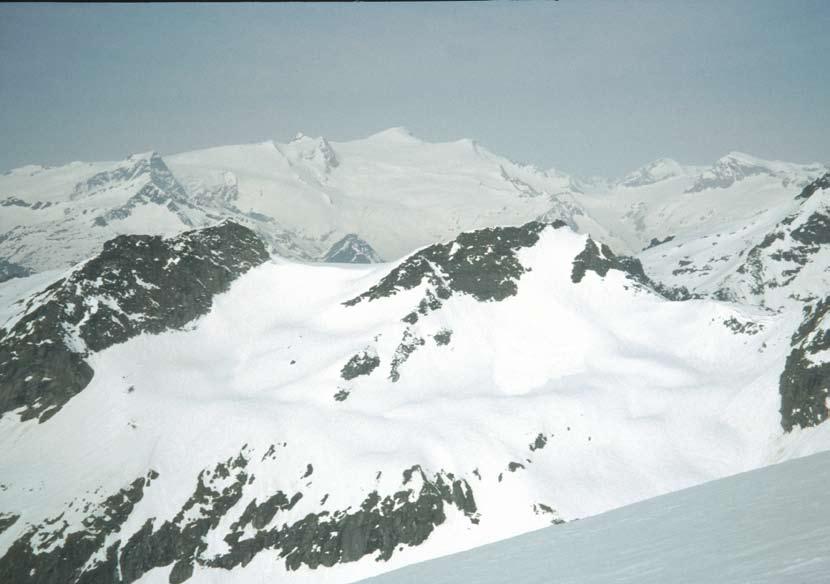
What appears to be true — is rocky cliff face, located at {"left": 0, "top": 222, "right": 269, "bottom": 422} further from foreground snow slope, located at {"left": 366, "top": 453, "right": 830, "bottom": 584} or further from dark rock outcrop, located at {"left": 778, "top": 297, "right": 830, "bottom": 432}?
dark rock outcrop, located at {"left": 778, "top": 297, "right": 830, "bottom": 432}

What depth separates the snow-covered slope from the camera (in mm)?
119812

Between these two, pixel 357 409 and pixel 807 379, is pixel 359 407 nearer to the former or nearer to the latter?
pixel 357 409

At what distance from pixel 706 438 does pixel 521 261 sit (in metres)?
78.5

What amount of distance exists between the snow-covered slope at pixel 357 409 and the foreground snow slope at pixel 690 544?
83.7m

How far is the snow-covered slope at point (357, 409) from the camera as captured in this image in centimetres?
11981

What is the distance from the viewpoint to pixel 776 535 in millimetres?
24891

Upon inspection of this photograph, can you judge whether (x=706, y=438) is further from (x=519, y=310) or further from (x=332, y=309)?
(x=332, y=309)

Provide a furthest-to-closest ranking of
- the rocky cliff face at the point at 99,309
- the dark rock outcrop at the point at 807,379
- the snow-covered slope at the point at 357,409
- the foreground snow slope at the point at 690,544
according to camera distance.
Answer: the rocky cliff face at the point at 99,309
the dark rock outcrop at the point at 807,379
the snow-covered slope at the point at 357,409
the foreground snow slope at the point at 690,544

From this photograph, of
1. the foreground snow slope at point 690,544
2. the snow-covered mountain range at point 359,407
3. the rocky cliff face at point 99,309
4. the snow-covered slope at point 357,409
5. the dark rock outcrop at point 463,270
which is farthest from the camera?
the dark rock outcrop at point 463,270

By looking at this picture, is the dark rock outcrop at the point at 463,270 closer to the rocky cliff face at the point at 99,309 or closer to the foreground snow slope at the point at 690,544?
the rocky cliff face at the point at 99,309

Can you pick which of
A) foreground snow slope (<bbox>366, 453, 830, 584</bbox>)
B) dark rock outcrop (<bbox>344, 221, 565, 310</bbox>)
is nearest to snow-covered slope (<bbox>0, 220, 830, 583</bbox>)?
dark rock outcrop (<bbox>344, 221, 565, 310</bbox>)

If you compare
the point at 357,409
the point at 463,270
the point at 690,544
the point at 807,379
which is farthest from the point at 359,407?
the point at 690,544

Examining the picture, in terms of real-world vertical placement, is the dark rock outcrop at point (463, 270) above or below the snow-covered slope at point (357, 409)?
above

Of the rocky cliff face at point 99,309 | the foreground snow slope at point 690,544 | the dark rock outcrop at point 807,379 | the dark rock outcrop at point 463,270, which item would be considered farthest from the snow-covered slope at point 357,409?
the foreground snow slope at point 690,544
